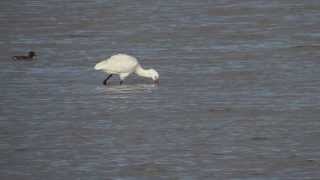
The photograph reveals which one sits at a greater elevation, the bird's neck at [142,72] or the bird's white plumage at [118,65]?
the bird's white plumage at [118,65]

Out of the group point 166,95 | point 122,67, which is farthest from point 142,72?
point 166,95

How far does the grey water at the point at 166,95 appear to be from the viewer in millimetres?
12023

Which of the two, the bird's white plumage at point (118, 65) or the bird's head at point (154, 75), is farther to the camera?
the bird's white plumage at point (118, 65)

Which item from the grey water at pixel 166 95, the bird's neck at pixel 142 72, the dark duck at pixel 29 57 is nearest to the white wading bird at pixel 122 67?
the bird's neck at pixel 142 72

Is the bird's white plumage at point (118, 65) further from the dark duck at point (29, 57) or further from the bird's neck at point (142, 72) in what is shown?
the dark duck at point (29, 57)

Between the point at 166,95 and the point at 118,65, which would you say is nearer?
the point at 166,95

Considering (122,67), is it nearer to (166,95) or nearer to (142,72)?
(142,72)

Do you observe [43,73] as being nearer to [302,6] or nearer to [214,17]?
[214,17]

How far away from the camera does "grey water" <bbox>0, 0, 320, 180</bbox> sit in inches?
473

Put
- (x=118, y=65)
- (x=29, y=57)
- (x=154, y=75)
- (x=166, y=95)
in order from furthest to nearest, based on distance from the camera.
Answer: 1. (x=29, y=57)
2. (x=118, y=65)
3. (x=154, y=75)
4. (x=166, y=95)

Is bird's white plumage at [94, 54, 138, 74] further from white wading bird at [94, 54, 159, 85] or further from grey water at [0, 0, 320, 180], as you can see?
grey water at [0, 0, 320, 180]

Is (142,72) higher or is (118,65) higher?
(118,65)

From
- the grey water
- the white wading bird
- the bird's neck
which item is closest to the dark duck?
the grey water

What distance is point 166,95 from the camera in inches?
626
